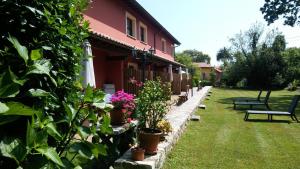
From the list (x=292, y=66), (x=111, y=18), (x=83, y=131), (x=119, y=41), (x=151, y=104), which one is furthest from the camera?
(x=292, y=66)

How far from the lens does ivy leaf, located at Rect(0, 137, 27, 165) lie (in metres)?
1.39

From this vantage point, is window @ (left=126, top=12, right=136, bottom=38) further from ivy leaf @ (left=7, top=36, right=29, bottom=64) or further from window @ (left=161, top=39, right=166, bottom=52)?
ivy leaf @ (left=7, top=36, right=29, bottom=64)

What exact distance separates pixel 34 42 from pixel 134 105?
4502 mm

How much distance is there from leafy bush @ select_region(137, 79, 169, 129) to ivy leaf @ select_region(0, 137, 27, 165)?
4.59 metres

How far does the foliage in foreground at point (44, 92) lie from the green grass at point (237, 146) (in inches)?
166

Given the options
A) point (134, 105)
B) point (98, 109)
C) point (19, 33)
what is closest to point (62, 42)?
point (19, 33)

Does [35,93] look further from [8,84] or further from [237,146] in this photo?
[237,146]

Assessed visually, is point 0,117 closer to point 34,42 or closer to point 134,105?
point 34,42

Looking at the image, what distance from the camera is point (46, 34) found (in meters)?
2.06

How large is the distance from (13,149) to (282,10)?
27993 mm

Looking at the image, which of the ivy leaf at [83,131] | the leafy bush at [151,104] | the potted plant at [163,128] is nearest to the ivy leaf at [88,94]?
the ivy leaf at [83,131]

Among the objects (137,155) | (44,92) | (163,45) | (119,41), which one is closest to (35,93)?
(44,92)

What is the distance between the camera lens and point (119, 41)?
11.9m

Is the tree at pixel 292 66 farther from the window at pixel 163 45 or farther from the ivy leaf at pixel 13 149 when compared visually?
the ivy leaf at pixel 13 149
